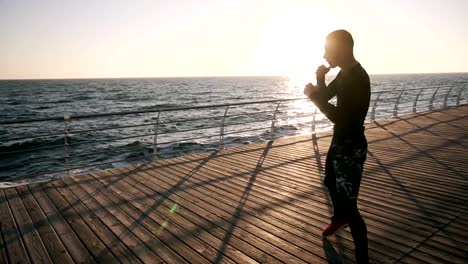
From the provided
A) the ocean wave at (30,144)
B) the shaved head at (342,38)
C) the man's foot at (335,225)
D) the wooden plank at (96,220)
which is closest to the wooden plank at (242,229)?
the man's foot at (335,225)

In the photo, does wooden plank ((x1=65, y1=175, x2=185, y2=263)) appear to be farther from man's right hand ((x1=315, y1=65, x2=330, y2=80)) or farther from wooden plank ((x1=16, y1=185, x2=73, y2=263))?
man's right hand ((x1=315, y1=65, x2=330, y2=80))

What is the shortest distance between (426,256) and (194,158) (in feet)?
15.8

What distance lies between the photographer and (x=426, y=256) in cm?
311

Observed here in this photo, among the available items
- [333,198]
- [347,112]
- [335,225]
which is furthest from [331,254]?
[347,112]

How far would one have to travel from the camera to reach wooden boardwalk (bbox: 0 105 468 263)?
322cm

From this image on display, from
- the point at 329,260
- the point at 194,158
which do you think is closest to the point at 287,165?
the point at 194,158

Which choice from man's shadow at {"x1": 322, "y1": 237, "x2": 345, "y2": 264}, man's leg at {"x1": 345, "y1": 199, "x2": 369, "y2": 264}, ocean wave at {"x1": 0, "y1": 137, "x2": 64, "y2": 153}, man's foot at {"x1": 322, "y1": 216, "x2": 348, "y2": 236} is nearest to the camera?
man's leg at {"x1": 345, "y1": 199, "x2": 369, "y2": 264}

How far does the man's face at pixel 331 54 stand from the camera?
105 inches

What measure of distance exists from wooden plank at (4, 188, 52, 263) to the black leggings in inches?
111

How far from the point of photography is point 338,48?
267 cm

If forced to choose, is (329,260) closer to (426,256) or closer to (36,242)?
(426,256)

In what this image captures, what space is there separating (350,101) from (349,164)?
564 mm

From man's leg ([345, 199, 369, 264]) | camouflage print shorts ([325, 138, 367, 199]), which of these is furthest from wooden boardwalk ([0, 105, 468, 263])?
camouflage print shorts ([325, 138, 367, 199])

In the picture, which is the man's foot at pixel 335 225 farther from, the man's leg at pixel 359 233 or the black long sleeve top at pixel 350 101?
the black long sleeve top at pixel 350 101
